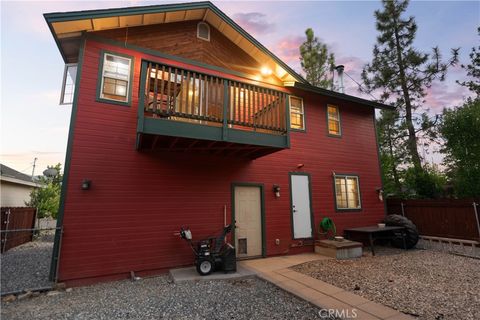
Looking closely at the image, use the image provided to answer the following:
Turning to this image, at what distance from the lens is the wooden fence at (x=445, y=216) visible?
809 centimetres

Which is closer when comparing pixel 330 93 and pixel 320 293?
pixel 320 293

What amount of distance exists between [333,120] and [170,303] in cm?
841

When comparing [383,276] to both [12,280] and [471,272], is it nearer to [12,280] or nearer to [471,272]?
[471,272]

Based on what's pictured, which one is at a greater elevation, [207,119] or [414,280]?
[207,119]

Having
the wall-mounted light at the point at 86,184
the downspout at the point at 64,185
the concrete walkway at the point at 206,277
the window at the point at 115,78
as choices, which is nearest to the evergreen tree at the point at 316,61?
the window at the point at 115,78

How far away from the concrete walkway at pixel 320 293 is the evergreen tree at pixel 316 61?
16.4m

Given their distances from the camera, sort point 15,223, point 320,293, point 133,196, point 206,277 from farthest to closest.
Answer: point 15,223, point 133,196, point 206,277, point 320,293

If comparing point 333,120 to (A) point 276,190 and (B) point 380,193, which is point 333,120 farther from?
(A) point 276,190

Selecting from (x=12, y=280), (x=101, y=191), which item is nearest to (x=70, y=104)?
(x=101, y=191)

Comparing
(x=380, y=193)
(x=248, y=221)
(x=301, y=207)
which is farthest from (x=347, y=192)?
(x=248, y=221)

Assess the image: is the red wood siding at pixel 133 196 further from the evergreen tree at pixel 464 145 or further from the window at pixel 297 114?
the evergreen tree at pixel 464 145

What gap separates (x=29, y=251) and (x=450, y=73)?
23.5 metres

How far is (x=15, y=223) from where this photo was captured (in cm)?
932

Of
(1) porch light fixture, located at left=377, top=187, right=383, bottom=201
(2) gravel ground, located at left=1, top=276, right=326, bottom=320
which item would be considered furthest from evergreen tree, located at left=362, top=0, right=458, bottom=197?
(2) gravel ground, located at left=1, top=276, right=326, bottom=320
